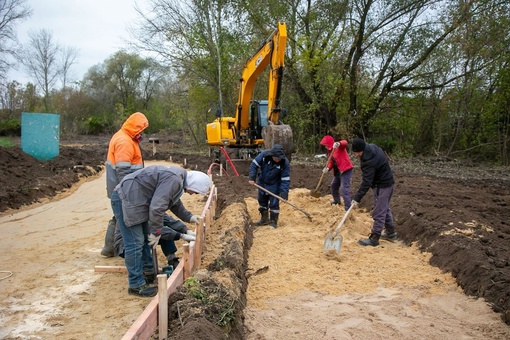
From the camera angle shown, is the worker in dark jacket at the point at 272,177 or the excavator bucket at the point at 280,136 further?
the excavator bucket at the point at 280,136

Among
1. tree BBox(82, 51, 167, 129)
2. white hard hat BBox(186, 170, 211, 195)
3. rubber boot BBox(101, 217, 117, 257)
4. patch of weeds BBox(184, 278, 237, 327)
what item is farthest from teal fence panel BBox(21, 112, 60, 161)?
Answer: tree BBox(82, 51, 167, 129)

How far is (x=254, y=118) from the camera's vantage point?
518 inches

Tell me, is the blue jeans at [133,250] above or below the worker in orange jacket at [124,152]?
below

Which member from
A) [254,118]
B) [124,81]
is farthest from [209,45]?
[124,81]

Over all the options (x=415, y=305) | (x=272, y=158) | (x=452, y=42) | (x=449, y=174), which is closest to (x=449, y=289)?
(x=415, y=305)

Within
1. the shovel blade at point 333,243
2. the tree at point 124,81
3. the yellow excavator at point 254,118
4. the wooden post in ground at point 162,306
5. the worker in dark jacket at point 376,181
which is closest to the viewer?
the wooden post in ground at point 162,306

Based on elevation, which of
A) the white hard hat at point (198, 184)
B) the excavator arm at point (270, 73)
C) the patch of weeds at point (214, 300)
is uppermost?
the excavator arm at point (270, 73)

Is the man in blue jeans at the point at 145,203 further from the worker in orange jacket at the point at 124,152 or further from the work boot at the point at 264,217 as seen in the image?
the work boot at the point at 264,217

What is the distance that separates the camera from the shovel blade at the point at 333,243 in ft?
18.8

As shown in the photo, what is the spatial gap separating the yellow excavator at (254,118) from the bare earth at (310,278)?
3.73 meters

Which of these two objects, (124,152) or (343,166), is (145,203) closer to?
(124,152)

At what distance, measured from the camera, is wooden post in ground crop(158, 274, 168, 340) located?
10.4 feet

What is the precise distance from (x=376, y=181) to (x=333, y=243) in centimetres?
120

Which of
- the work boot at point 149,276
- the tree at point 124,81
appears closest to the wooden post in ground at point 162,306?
the work boot at point 149,276
